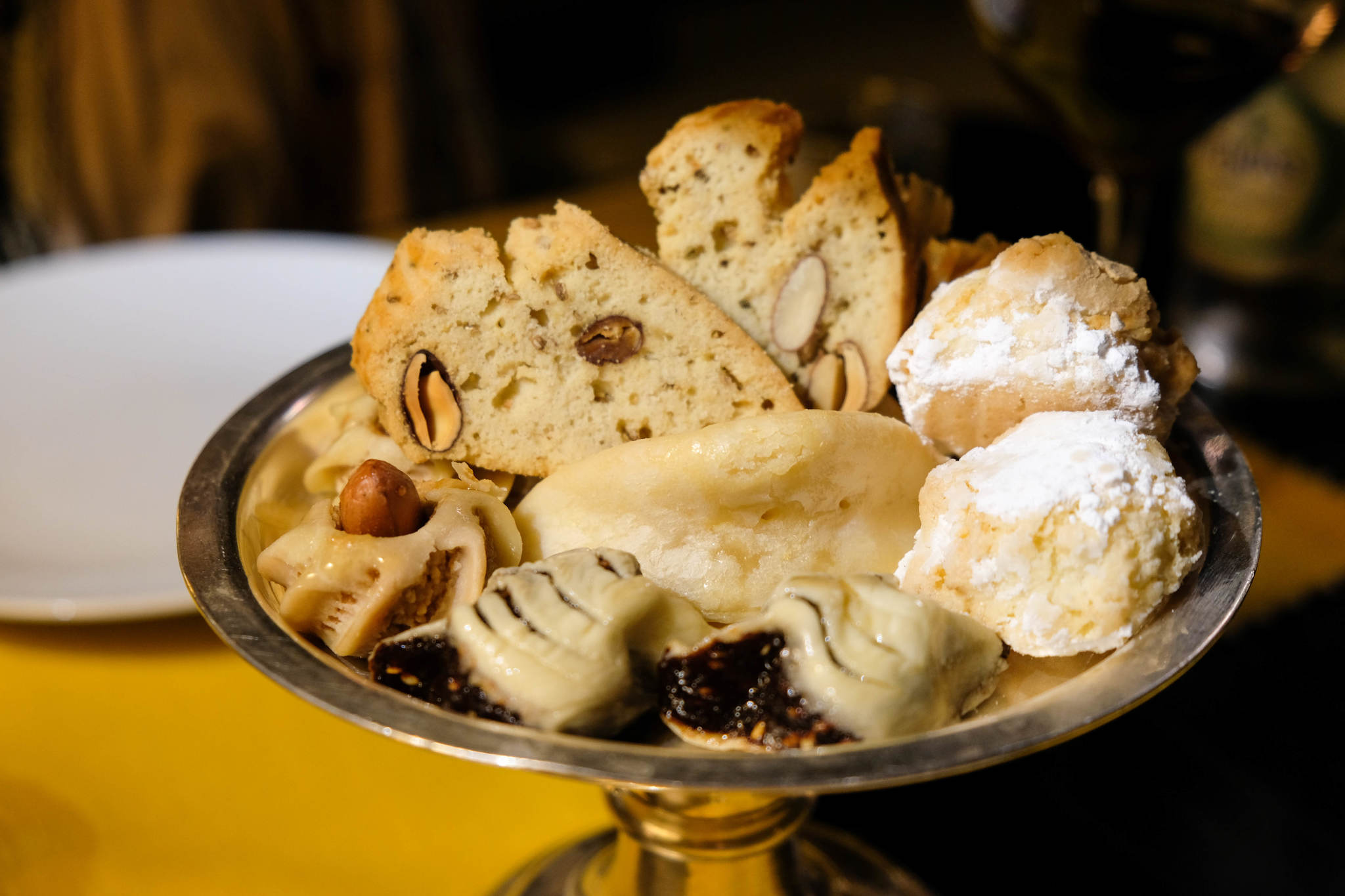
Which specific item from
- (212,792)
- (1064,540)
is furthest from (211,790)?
(1064,540)

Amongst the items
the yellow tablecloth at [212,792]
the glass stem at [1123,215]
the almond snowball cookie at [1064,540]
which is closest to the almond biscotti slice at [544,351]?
the almond snowball cookie at [1064,540]

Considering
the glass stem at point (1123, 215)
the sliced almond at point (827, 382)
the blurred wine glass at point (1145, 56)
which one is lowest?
the glass stem at point (1123, 215)

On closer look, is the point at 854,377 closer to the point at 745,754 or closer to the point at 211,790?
the point at 745,754

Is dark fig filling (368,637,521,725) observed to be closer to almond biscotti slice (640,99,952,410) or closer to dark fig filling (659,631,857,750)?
dark fig filling (659,631,857,750)

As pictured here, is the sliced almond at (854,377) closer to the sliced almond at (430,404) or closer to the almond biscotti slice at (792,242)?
the almond biscotti slice at (792,242)

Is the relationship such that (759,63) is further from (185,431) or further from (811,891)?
(811,891)
